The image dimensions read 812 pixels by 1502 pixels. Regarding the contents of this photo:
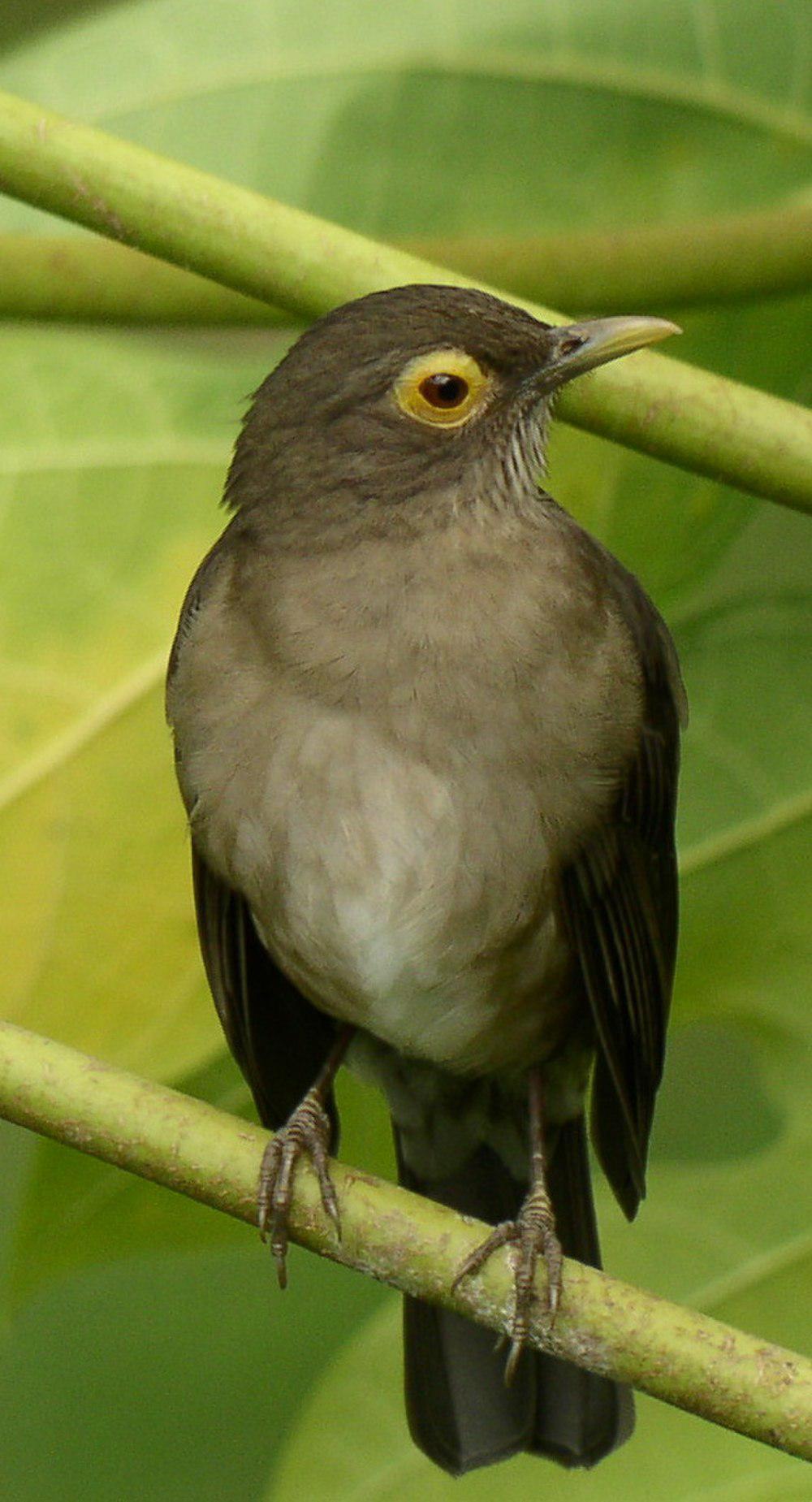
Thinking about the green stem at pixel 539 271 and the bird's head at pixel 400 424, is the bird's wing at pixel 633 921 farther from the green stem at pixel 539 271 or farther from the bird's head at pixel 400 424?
the green stem at pixel 539 271

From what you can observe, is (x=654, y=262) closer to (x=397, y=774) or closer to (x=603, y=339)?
(x=603, y=339)

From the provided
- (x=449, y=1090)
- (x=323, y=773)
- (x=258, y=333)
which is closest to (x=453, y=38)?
(x=258, y=333)

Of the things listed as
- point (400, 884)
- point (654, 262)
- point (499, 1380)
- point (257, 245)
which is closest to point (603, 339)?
point (654, 262)

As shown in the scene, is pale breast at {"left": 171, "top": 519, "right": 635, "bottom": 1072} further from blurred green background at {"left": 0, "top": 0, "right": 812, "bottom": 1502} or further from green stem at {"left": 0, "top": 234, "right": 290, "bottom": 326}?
green stem at {"left": 0, "top": 234, "right": 290, "bottom": 326}

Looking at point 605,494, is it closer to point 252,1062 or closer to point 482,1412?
point 252,1062

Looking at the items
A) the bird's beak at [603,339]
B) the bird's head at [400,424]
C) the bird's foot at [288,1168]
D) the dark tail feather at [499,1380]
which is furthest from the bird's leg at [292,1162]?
the bird's beak at [603,339]

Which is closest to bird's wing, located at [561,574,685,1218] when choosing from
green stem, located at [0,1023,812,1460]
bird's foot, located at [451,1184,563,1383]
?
bird's foot, located at [451,1184,563,1383]
